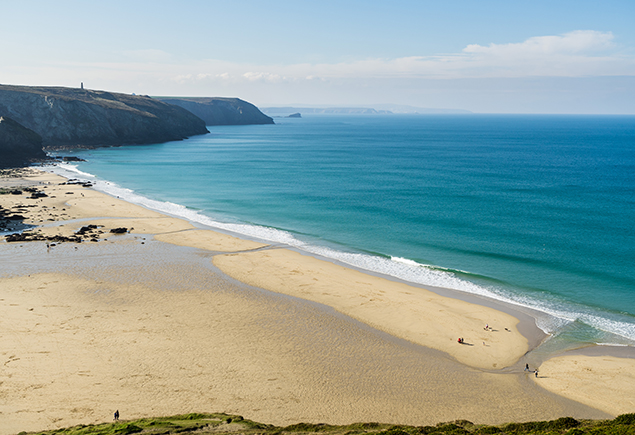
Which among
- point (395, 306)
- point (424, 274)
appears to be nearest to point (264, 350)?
point (395, 306)

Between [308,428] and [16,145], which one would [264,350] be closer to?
[308,428]

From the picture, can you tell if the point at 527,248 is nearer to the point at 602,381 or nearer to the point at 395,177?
the point at 602,381

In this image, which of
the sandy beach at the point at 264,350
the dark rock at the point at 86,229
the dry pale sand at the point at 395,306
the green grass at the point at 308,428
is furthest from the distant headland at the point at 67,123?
the green grass at the point at 308,428

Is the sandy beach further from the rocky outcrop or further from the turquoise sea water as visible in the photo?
the rocky outcrop

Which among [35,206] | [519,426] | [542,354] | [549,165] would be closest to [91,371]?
[519,426]

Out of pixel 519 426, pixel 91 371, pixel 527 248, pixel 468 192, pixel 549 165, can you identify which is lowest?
pixel 91 371

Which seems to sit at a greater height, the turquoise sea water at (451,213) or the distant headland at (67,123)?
the distant headland at (67,123)

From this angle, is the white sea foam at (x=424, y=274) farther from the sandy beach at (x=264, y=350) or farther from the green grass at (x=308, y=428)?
the green grass at (x=308, y=428)
